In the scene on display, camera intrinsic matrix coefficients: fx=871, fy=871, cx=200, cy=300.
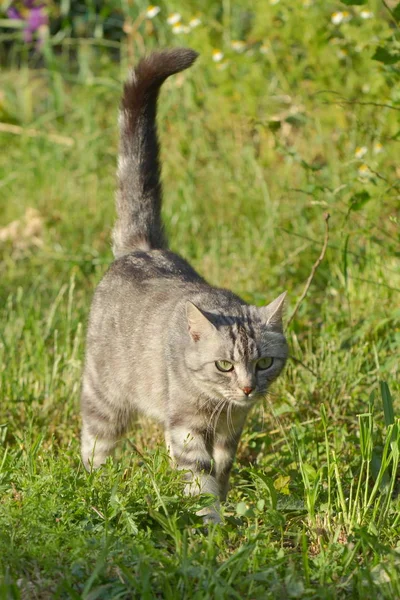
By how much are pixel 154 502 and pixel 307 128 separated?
354cm

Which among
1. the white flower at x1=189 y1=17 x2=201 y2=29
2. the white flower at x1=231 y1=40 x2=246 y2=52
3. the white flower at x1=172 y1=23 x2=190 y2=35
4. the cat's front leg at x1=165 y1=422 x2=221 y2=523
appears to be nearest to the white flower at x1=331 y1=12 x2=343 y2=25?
the white flower at x1=231 y1=40 x2=246 y2=52

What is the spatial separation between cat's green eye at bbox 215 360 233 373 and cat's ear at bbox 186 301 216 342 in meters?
0.11

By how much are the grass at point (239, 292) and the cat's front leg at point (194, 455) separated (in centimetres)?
8

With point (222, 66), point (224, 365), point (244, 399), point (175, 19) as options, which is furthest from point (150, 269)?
point (175, 19)

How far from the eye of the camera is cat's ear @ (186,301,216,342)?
2994mm

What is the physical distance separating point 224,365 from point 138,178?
1093 mm

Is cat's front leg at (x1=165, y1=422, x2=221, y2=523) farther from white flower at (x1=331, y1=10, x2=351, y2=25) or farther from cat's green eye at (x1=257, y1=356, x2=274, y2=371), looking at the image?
white flower at (x1=331, y1=10, x2=351, y2=25)

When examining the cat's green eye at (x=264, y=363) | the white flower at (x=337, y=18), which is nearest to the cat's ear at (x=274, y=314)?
the cat's green eye at (x=264, y=363)

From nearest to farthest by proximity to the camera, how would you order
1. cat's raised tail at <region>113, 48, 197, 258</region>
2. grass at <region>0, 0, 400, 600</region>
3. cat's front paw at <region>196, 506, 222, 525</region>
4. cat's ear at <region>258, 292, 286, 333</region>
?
grass at <region>0, 0, 400, 600</region>
cat's front paw at <region>196, 506, 222, 525</region>
cat's ear at <region>258, 292, 286, 333</region>
cat's raised tail at <region>113, 48, 197, 258</region>

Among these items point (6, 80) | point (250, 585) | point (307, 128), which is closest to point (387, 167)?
point (307, 128)

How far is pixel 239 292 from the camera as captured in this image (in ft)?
15.2

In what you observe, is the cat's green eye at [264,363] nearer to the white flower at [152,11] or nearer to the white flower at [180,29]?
the white flower at [180,29]

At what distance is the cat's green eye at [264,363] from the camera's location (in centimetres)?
305

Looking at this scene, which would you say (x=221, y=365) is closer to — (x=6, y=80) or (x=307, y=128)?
(x=307, y=128)
